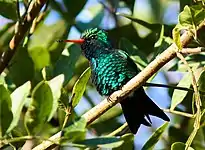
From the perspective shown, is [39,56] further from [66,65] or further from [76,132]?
[76,132]

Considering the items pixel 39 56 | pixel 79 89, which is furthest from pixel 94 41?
pixel 79 89

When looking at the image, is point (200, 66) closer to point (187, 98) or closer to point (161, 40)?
point (161, 40)

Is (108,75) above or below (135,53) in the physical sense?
below

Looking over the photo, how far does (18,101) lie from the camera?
1092 mm

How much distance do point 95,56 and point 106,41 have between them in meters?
0.07

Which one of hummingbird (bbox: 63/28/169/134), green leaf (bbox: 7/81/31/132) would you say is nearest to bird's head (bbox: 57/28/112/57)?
hummingbird (bbox: 63/28/169/134)

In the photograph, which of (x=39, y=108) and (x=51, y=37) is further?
(x=51, y=37)

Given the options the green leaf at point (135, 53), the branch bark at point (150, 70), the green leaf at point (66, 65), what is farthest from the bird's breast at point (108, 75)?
the branch bark at point (150, 70)

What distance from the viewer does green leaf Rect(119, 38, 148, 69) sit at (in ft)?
5.83

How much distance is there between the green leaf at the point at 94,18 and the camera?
2.22m

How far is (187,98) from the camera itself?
1.99 meters

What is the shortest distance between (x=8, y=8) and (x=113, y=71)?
45cm

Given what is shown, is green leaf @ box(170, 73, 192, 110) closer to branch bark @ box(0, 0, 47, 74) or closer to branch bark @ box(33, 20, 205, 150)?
branch bark @ box(33, 20, 205, 150)

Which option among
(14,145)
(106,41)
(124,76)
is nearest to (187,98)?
(124,76)
